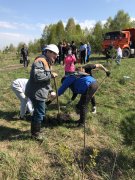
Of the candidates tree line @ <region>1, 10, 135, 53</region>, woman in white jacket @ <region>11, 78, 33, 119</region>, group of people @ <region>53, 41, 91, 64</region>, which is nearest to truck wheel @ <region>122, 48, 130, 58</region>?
group of people @ <region>53, 41, 91, 64</region>

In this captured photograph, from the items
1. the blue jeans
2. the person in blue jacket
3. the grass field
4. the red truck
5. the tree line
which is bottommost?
the grass field

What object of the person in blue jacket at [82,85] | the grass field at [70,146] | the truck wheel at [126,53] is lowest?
the grass field at [70,146]

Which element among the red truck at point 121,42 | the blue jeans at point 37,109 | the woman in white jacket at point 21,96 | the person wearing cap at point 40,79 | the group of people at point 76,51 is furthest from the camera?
the red truck at point 121,42

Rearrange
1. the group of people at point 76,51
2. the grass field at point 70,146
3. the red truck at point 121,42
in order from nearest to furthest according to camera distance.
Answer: the grass field at point 70,146 → the group of people at point 76,51 → the red truck at point 121,42

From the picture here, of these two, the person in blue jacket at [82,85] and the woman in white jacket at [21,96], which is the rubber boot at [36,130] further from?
the person in blue jacket at [82,85]

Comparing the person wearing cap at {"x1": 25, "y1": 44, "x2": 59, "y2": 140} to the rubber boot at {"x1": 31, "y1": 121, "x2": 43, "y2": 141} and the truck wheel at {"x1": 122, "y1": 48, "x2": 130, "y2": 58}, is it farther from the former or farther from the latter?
the truck wheel at {"x1": 122, "y1": 48, "x2": 130, "y2": 58}

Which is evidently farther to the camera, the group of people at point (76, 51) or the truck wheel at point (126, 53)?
the truck wheel at point (126, 53)

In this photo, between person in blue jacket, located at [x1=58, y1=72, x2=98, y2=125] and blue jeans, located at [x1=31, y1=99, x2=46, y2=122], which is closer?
blue jeans, located at [x1=31, y1=99, x2=46, y2=122]

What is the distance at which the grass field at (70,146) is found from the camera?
4375 mm

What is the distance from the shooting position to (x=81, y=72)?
648cm

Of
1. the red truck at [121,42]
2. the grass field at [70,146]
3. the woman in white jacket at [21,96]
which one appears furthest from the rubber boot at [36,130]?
the red truck at [121,42]

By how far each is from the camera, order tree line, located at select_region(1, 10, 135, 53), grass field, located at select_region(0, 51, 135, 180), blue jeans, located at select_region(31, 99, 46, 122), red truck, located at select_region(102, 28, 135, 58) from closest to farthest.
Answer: grass field, located at select_region(0, 51, 135, 180) → blue jeans, located at select_region(31, 99, 46, 122) → red truck, located at select_region(102, 28, 135, 58) → tree line, located at select_region(1, 10, 135, 53)

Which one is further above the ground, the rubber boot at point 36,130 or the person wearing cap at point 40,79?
the person wearing cap at point 40,79

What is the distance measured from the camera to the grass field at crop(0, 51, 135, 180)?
438 centimetres
